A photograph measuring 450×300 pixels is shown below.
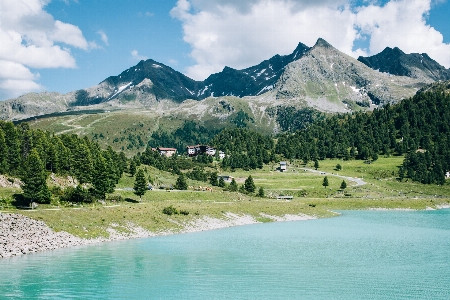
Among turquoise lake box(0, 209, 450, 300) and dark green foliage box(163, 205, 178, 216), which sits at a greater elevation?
dark green foliage box(163, 205, 178, 216)

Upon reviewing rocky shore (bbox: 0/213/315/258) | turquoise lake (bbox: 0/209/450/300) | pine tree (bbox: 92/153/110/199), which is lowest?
turquoise lake (bbox: 0/209/450/300)

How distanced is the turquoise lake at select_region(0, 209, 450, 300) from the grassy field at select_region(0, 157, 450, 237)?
30.0 feet

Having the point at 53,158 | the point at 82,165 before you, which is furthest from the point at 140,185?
the point at 53,158

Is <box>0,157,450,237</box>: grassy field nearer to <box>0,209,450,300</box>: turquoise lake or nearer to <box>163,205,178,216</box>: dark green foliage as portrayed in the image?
<box>163,205,178,216</box>: dark green foliage

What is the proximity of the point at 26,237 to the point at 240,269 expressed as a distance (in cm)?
3166

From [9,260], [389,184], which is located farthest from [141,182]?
[389,184]

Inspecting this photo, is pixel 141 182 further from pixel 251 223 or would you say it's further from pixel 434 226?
pixel 434 226

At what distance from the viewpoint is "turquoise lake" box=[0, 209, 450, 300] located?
116ft

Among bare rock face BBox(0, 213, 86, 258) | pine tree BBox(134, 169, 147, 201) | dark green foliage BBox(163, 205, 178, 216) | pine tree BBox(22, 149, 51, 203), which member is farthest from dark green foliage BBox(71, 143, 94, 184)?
bare rock face BBox(0, 213, 86, 258)

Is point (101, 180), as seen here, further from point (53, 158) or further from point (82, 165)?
point (53, 158)

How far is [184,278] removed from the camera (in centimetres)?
4031

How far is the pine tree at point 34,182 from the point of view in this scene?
243 ft

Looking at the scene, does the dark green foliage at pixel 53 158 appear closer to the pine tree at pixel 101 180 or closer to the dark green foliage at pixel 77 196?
the pine tree at pixel 101 180

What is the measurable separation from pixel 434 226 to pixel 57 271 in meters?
81.8
